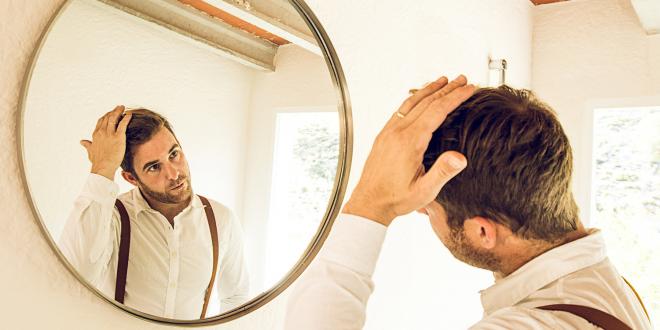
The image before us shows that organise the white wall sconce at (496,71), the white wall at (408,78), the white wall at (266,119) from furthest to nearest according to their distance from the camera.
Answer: the white wall sconce at (496,71) → the white wall at (408,78) → the white wall at (266,119)

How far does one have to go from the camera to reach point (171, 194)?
97 cm

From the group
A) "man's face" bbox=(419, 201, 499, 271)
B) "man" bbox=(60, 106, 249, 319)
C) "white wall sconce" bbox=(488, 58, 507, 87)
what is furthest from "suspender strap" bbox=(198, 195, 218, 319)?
"white wall sconce" bbox=(488, 58, 507, 87)

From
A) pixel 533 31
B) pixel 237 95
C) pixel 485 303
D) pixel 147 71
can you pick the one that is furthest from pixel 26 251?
pixel 533 31

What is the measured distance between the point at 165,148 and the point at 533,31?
2.70 metres

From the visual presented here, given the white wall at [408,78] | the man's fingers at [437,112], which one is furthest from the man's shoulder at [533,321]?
the white wall at [408,78]

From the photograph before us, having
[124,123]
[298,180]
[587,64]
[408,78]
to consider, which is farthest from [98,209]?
[587,64]

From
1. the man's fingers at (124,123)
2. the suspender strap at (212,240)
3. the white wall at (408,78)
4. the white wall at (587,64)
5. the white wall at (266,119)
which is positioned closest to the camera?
the man's fingers at (124,123)

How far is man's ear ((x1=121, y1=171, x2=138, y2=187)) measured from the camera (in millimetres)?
885

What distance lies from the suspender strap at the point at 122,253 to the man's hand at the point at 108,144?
2.4 inches

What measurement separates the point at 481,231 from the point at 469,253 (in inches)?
1.7

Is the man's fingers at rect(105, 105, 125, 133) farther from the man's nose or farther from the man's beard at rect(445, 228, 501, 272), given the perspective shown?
the man's beard at rect(445, 228, 501, 272)

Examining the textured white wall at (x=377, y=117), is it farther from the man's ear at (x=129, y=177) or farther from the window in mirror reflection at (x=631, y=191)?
the window in mirror reflection at (x=631, y=191)

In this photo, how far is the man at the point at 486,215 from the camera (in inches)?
32.8

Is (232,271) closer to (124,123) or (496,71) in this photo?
(124,123)
